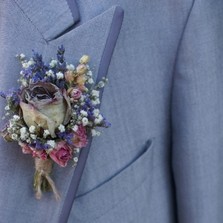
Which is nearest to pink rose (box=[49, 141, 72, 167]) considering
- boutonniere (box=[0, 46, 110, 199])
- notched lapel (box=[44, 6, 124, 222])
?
boutonniere (box=[0, 46, 110, 199])

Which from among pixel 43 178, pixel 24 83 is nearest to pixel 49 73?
pixel 24 83

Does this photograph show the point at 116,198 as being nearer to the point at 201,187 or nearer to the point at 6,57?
the point at 201,187

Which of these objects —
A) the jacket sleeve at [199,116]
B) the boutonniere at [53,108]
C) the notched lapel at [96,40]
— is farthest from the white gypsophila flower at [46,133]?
the jacket sleeve at [199,116]

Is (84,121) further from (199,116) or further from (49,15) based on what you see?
(199,116)

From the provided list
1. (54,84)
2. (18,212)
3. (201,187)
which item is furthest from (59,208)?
(201,187)

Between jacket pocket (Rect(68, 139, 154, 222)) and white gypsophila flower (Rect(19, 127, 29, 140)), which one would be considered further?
jacket pocket (Rect(68, 139, 154, 222))

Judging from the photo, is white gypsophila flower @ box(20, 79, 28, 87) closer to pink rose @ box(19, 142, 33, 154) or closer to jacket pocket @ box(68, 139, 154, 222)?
pink rose @ box(19, 142, 33, 154)

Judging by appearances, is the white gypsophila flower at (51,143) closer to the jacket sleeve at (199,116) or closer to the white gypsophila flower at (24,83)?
the white gypsophila flower at (24,83)
